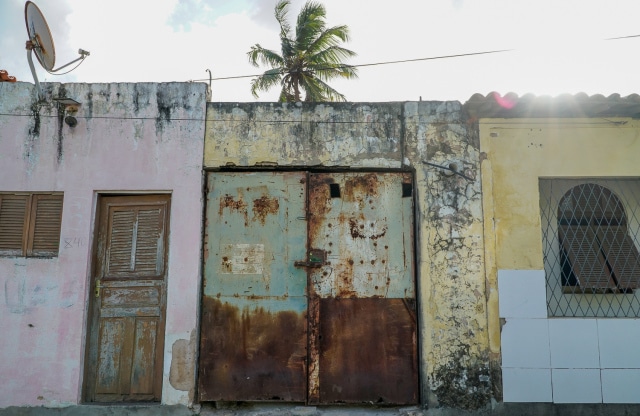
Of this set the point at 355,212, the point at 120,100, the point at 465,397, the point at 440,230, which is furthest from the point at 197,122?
the point at 465,397

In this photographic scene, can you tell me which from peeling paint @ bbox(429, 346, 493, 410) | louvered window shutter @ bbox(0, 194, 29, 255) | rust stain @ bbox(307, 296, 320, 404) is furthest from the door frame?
peeling paint @ bbox(429, 346, 493, 410)

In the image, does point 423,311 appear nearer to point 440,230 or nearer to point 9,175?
point 440,230

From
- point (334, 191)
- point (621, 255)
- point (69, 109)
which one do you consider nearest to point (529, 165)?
point (621, 255)

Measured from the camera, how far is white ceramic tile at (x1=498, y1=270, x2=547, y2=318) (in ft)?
18.7

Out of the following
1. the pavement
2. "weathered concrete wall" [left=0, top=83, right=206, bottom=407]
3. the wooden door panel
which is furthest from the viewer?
the wooden door panel

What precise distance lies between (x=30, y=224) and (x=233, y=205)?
2.23m

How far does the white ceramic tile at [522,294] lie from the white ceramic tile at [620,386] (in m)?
0.91

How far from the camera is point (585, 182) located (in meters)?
6.21

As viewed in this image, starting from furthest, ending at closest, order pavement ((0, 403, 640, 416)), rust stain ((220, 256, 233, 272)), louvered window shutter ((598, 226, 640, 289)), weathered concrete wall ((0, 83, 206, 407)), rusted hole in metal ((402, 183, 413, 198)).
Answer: louvered window shutter ((598, 226, 640, 289)) → rusted hole in metal ((402, 183, 413, 198)) → rust stain ((220, 256, 233, 272)) → weathered concrete wall ((0, 83, 206, 407)) → pavement ((0, 403, 640, 416))

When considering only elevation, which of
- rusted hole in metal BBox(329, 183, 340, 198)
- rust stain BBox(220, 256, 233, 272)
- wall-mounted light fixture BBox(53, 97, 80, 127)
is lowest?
rust stain BBox(220, 256, 233, 272)

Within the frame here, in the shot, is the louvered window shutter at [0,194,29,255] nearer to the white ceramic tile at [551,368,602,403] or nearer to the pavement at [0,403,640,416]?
the pavement at [0,403,640,416]

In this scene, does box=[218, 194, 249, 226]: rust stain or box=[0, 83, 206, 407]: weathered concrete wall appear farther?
box=[218, 194, 249, 226]: rust stain

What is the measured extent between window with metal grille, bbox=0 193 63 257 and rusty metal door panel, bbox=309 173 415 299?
282 cm

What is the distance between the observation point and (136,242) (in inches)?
235
